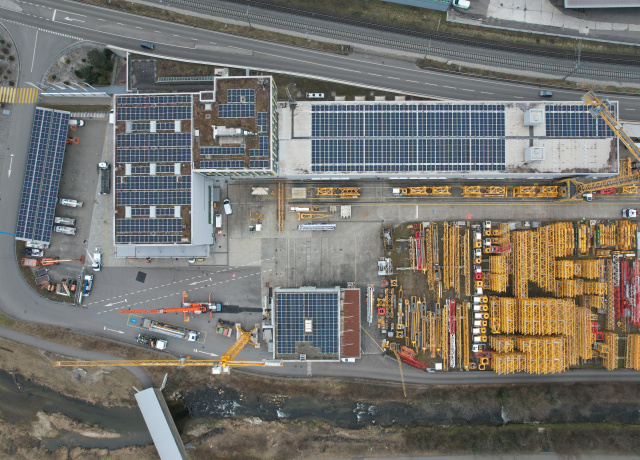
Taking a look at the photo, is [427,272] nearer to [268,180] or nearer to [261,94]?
[268,180]

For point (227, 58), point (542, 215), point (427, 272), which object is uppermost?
point (227, 58)

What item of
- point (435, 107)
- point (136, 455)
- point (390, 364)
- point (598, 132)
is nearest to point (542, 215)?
point (598, 132)

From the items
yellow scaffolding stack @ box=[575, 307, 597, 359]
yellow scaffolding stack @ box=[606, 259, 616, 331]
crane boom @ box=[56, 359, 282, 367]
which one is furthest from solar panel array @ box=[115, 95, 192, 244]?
yellow scaffolding stack @ box=[606, 259, 616, 331]

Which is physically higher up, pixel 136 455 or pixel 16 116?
pixel 16 116

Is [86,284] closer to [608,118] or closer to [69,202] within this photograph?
[69,202]

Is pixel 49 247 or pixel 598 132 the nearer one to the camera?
pixel 598 132

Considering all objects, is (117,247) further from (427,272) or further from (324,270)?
(427,272)

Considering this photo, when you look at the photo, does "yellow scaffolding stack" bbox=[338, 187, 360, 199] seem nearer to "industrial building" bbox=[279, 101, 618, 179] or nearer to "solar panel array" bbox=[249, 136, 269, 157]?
"industrial building" bbox=[279, 101, 618, 179]
